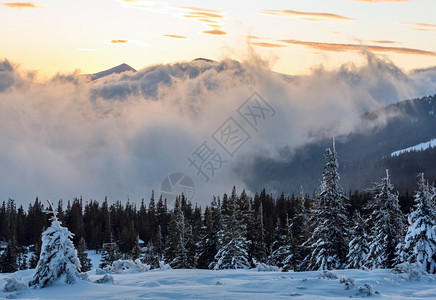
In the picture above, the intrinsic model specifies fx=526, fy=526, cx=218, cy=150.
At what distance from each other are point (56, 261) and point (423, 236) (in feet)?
66.8

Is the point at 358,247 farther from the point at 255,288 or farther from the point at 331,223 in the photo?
the point at 255,288

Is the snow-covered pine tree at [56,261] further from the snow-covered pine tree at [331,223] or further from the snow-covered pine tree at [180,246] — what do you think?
the snow-covered pine tree at [180,246]

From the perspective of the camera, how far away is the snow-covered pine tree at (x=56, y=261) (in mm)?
20062

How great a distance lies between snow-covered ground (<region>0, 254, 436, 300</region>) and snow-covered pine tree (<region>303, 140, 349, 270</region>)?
Result: 63.0 ft

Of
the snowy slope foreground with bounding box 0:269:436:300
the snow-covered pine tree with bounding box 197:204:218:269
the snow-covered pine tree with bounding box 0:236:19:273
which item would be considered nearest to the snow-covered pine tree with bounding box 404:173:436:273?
the snowy slope foreground with bounding box 0:269:436:300

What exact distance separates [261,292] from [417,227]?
52.5 feet

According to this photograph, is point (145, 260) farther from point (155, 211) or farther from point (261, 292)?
point (261, 292)

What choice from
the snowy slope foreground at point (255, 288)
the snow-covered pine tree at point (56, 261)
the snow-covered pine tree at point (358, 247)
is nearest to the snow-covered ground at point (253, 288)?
the snowy slope foreground at point (255, 288)

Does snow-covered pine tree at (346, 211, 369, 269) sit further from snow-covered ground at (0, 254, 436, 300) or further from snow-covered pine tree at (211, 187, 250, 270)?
snow-covered ground at (0, 254, 436, 300)

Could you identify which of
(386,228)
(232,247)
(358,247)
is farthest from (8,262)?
(386,228)

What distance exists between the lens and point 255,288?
18.8 m

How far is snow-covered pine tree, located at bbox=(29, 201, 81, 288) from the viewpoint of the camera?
20.1 metres

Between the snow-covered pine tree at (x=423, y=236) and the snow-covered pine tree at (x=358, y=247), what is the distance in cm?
1099

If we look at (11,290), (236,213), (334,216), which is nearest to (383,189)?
(334,216)
